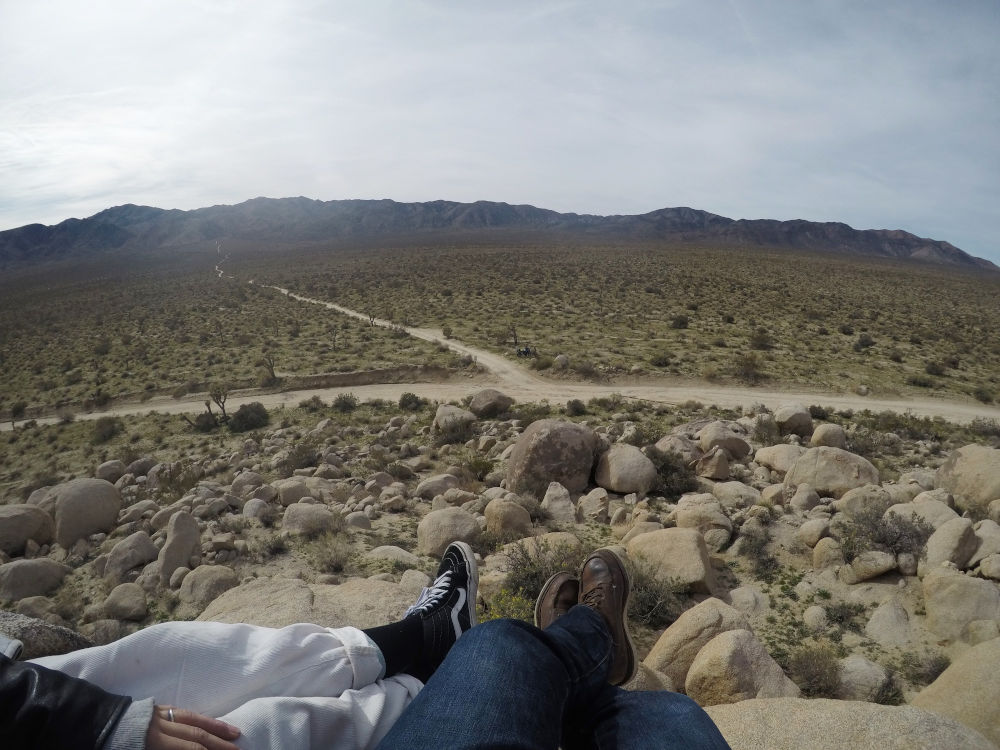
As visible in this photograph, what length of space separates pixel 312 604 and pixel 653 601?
360 centimetres

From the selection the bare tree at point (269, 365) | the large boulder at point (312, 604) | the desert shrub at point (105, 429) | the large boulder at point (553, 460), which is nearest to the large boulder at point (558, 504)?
the large boulder at point (553, 460)

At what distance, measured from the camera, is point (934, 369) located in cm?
1948

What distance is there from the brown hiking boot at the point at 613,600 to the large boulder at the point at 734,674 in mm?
737

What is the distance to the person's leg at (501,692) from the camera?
2.01 meters

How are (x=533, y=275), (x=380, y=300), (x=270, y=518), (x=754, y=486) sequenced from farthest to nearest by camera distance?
(x=533, y=275) → (x=380, y=300) → (x=754, y=486) → (x=270, y=518)

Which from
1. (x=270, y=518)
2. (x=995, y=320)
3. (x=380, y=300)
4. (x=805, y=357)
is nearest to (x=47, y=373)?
(x=380, y=300)

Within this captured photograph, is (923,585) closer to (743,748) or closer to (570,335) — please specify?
(743,748)

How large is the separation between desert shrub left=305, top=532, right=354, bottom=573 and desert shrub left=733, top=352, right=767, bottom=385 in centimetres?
1504

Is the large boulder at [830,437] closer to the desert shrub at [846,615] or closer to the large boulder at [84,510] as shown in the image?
the desert shrub at [846,615]

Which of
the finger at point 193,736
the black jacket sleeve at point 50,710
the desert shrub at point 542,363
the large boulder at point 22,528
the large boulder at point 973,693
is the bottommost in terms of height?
the large boulder at point 22,528

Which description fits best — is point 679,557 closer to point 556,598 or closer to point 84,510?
point 556,598

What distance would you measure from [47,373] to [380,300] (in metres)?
19.6

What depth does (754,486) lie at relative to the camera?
9.05 m

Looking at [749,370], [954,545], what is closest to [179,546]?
[954,545]
